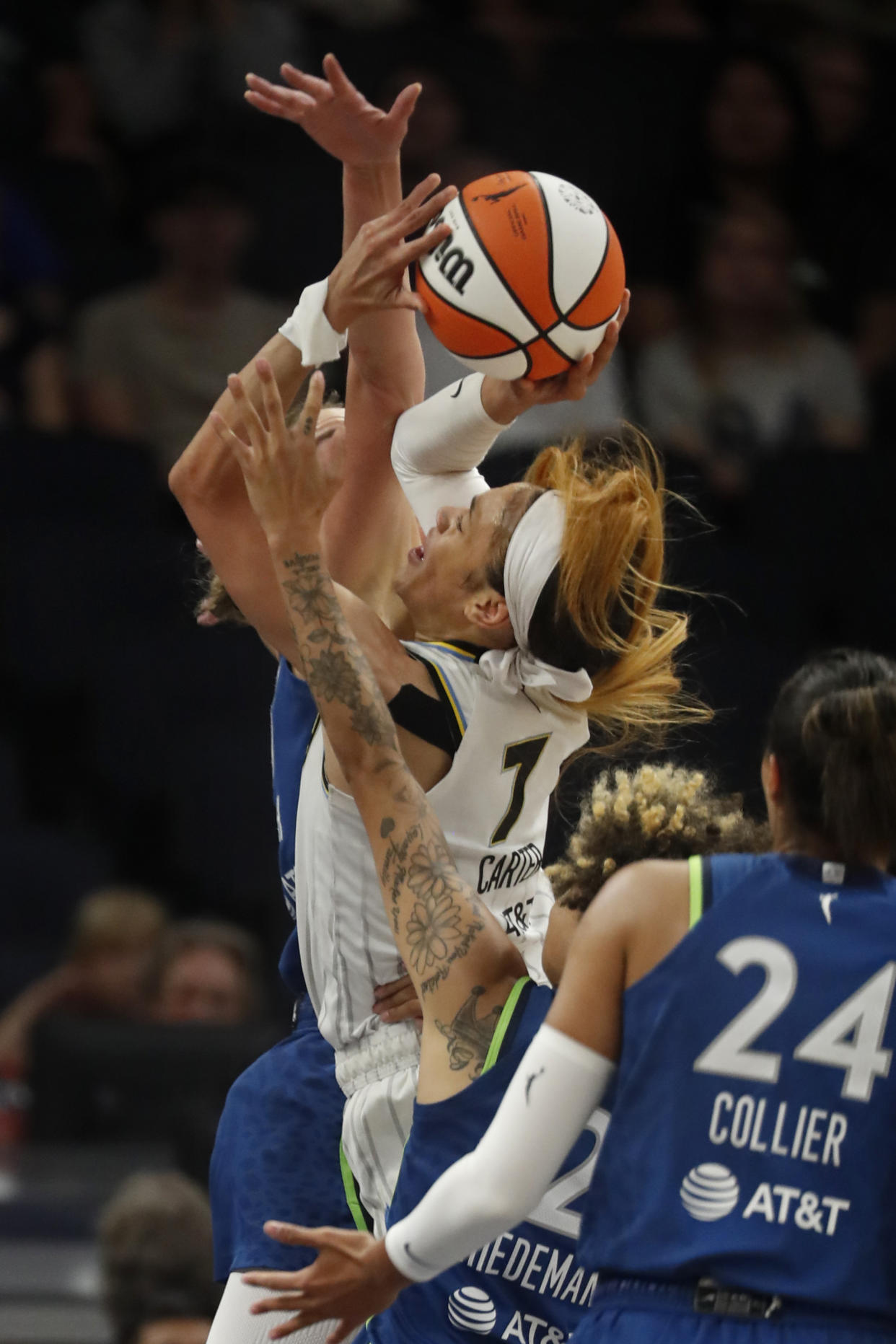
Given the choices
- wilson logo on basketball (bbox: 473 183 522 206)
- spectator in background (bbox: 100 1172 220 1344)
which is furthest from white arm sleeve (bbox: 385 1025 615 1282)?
spectator in background (bbox: 100 1172 220 1344)

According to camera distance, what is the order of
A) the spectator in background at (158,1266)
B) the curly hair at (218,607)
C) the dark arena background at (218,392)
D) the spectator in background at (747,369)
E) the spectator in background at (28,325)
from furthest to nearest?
the spectator in background at (747,369)
the spectator in background at (28,325)
the dark arena background at (218,392)
the spectator in background at (158,1266)
the curly hair at (218,607)

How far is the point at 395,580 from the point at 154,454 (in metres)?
4.71

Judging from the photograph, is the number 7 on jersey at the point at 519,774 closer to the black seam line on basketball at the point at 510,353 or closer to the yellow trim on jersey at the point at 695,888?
the black seam line on basketball at the point at 510,353

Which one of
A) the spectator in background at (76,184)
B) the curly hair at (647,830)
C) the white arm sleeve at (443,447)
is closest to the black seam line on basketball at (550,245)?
the white arm sleeve at (443,447)

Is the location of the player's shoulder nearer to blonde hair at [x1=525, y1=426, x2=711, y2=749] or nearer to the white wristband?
blonde hair at [x1=525, y1=426, x2=711, y2=749]

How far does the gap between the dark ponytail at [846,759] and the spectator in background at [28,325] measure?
577 centimetres

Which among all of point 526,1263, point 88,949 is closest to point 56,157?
point 88,949

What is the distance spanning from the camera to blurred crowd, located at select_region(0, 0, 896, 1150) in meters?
7.07

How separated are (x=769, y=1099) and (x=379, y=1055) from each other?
1.05 m

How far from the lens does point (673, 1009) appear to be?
2250 mm

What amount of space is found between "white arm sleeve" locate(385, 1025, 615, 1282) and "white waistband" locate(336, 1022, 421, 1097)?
30.7 inches

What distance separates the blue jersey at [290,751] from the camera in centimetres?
341

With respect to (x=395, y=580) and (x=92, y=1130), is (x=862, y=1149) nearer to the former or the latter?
(x=395, y=580)

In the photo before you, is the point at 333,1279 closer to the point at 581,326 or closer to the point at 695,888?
the point at 695,888
